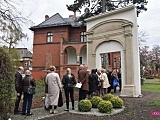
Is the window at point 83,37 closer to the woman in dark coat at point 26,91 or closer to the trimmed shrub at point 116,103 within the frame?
the trimmed shrub at point 116,103

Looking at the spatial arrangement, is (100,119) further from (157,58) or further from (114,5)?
(157,58)

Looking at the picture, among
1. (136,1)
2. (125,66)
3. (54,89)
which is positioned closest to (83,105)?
(54,89)

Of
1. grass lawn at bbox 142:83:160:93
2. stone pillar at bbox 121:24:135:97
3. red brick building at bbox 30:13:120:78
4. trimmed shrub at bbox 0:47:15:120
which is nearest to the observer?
trimmed shrub at bbox 0:47:15:120

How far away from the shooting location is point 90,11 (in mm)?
21828

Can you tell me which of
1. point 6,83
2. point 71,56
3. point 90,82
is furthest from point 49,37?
point 6,83

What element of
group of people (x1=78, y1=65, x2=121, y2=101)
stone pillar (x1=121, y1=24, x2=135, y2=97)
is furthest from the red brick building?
group of people (x1=78, y1=65, x2=121, y2=101)

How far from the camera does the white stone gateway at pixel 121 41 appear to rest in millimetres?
13461

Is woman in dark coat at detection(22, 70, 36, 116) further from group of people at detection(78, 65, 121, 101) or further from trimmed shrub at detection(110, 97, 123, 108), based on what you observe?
trimmed shrub at detection(110, 97, 123, 108)

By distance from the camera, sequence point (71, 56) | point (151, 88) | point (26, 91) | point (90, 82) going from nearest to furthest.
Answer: point (26, 91)
point (90, 82)
point (151, 88)
point (71, 56)

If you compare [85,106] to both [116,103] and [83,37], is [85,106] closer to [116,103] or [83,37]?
[116,103]

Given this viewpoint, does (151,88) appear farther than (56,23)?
No

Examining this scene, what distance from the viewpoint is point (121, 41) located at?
47.0 feet

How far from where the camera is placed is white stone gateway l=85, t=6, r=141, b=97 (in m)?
13.5

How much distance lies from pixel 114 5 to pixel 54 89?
15.8 metres
